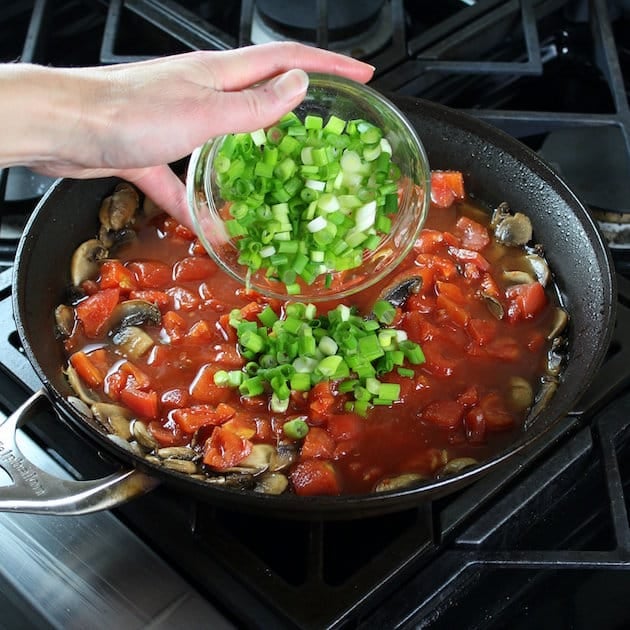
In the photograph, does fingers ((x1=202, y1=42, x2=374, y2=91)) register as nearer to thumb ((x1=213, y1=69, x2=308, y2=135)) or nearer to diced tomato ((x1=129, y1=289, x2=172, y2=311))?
thumb ((x1=213, y1=69, x2=308, y2=135))

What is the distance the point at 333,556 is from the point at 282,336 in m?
0.51

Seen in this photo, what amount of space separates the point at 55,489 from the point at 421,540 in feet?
2.40

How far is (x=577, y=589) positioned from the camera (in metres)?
1.94

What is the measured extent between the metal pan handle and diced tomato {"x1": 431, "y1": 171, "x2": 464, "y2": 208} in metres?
1.20

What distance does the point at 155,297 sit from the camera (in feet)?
7.12

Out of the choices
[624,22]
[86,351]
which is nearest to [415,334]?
[86,351]

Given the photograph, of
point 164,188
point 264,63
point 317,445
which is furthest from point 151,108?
point 317,445

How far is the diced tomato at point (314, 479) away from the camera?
182 cm

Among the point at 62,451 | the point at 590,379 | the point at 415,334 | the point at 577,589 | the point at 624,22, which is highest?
the point at 624,22

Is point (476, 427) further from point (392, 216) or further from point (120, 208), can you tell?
point (120, 208)

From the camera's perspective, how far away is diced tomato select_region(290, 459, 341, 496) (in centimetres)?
182

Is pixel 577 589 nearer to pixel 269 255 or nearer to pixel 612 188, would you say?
pixel 269 255

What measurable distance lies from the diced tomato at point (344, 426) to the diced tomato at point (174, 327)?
0.45m

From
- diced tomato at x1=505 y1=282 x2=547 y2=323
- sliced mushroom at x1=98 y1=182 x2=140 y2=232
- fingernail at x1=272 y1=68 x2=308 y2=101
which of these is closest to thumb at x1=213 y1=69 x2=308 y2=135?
fingernail at x1=272 y1=68 x2=308 y2=101
